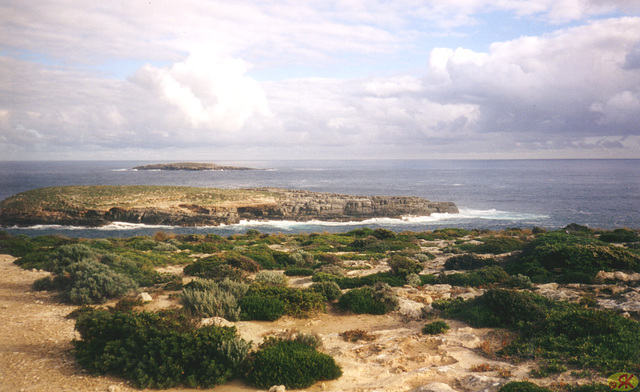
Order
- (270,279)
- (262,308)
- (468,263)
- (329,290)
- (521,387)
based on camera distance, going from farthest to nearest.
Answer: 1. (468,263)
2. (270,279)
3. (329,290)
4. (262,308)
5. (521,387)

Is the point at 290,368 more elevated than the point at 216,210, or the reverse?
the point at 290,368

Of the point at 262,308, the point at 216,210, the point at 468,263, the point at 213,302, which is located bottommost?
the point at 216,210

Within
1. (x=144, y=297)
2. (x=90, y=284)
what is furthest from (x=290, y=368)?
(x=90, y=284)

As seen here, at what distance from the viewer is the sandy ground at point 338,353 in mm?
6391

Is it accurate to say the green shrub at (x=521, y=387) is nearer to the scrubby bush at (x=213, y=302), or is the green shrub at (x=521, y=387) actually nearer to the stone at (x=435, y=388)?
the stone at (x=435, y=388)

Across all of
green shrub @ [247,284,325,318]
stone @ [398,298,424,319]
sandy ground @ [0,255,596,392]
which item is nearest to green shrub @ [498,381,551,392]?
sandy ground @ [0,255,596,392]

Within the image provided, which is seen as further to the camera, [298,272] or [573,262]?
[298,272]

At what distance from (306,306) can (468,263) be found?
10.3m

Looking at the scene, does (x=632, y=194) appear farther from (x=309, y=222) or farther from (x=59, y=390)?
(x=59, y=390)

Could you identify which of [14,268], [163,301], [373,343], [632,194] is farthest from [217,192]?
[632,194]

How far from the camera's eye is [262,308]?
34.3ft

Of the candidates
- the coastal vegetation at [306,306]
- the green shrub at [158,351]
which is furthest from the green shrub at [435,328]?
the green shrub at [158,351]

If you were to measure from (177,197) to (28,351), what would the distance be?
56873mm

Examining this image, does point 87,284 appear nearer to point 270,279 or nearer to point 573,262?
point 270,279
